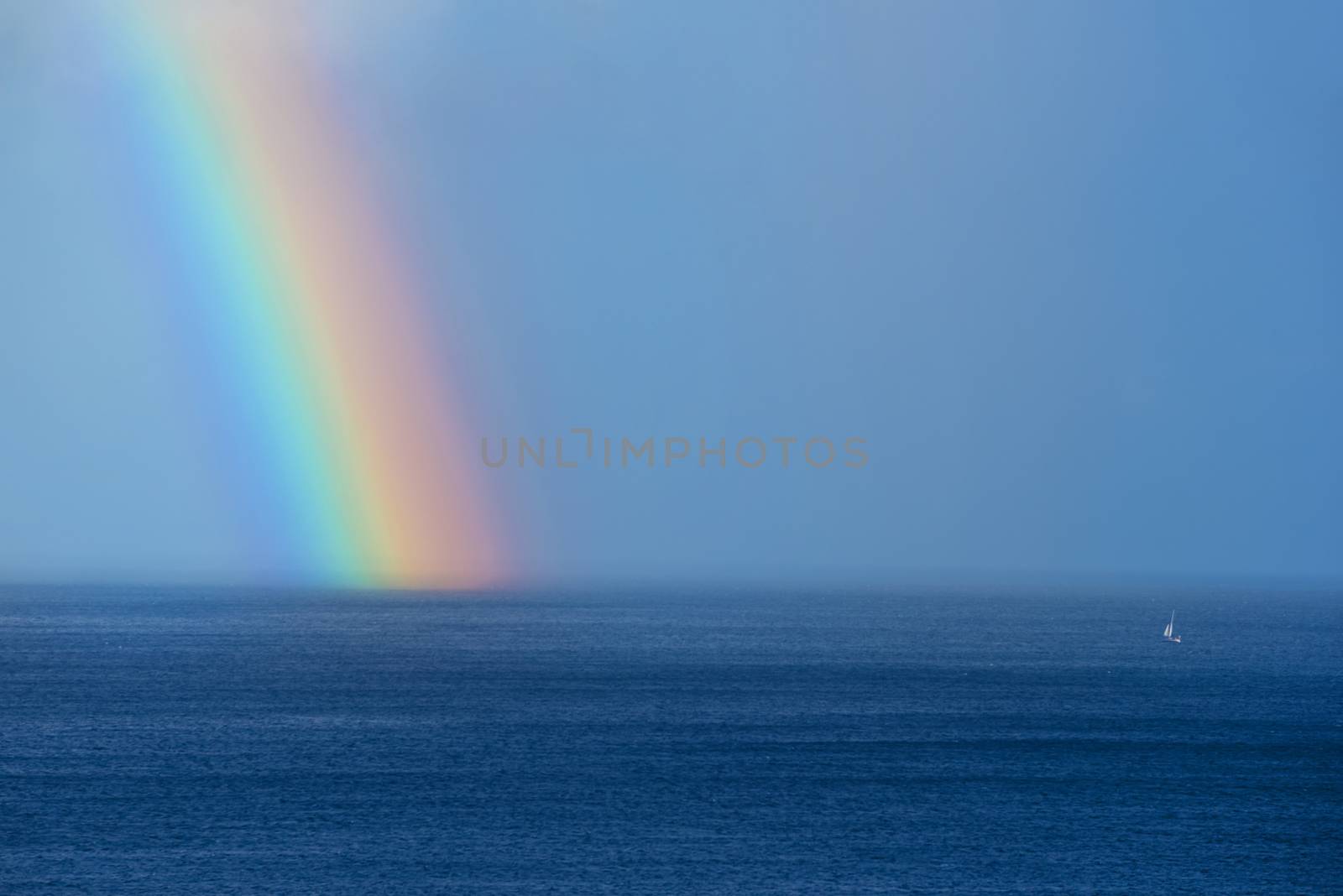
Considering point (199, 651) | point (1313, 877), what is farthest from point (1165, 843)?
point (199, 651)

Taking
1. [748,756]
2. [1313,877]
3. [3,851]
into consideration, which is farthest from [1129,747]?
[3,851]

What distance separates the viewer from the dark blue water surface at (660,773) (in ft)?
148

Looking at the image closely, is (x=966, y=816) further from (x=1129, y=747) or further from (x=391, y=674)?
(x=391, y=674)

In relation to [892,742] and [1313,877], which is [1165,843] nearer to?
[1313,877]

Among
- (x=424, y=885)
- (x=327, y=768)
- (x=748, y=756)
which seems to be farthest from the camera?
(x=748, y=756)

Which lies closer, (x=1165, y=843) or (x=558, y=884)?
(x=558, y=884)

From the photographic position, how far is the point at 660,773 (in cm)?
6028

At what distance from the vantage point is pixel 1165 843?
163 feet

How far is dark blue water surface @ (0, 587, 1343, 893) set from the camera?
45.1 meters

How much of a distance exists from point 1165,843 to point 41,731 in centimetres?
4951

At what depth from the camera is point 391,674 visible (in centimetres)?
10006

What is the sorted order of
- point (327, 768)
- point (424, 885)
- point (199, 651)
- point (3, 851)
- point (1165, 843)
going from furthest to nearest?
point (199, 651) < point (327, 768) < point (1165, 843) < point (3, 851) < point (424, 885)

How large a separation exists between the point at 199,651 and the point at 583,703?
48.0 meters

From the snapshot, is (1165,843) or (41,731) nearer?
(1165,843)
